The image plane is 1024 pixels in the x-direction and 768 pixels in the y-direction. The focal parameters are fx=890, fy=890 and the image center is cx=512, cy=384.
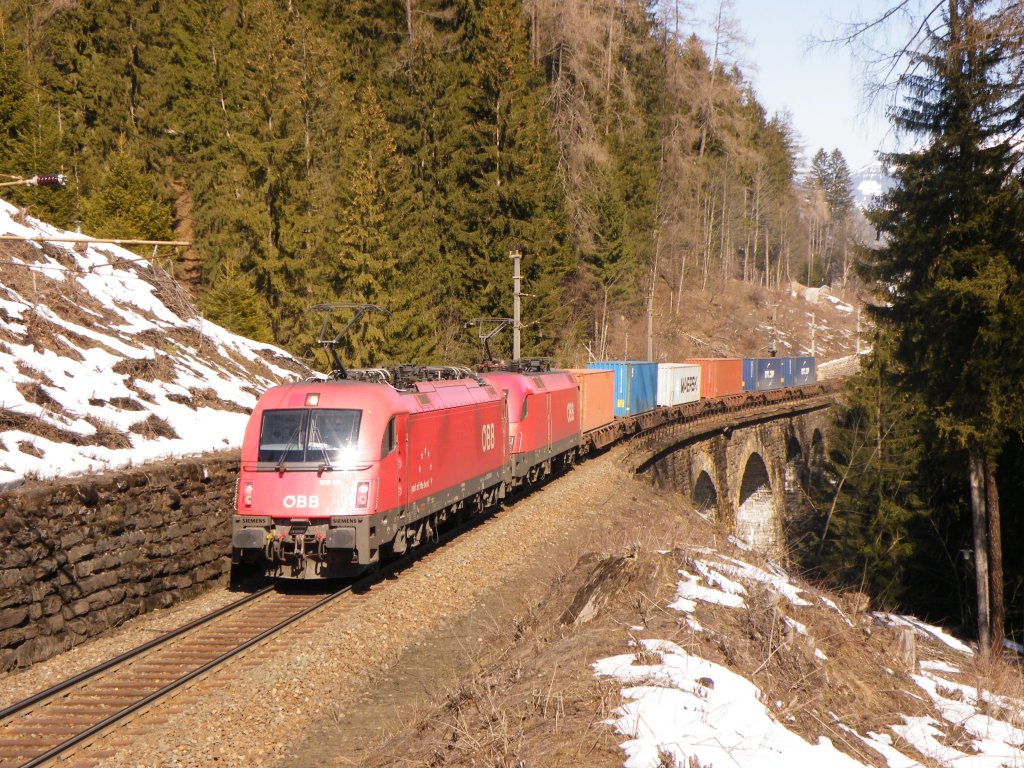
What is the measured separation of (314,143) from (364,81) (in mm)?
9355

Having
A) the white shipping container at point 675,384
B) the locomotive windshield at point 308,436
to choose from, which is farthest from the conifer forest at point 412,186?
the locomotive windshield at point 308,436

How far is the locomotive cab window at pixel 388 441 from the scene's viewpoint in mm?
12367

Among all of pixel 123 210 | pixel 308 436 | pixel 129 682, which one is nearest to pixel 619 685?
pixel 129 682

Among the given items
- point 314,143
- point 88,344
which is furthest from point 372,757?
point 314,143

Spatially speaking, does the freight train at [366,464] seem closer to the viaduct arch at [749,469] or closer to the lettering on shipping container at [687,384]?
the viaduct arch at [749,469]

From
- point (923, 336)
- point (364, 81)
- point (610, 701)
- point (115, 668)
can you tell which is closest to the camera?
point (610, 701)

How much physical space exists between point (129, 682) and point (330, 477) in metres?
3.84

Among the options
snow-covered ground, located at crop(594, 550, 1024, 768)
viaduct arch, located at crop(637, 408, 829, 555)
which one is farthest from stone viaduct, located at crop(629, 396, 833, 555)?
snow-covered ground, located at crop(594, 550, 1024, 768)

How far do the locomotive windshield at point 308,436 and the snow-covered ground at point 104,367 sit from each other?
7.05 ft

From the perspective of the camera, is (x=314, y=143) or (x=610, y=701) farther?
(x=314, y=143)

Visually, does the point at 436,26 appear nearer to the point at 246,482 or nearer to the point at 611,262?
the point at 611,262

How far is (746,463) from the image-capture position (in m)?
48.0

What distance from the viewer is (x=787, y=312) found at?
96.2 metres

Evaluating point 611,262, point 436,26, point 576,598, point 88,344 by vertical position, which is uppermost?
point 436,26
